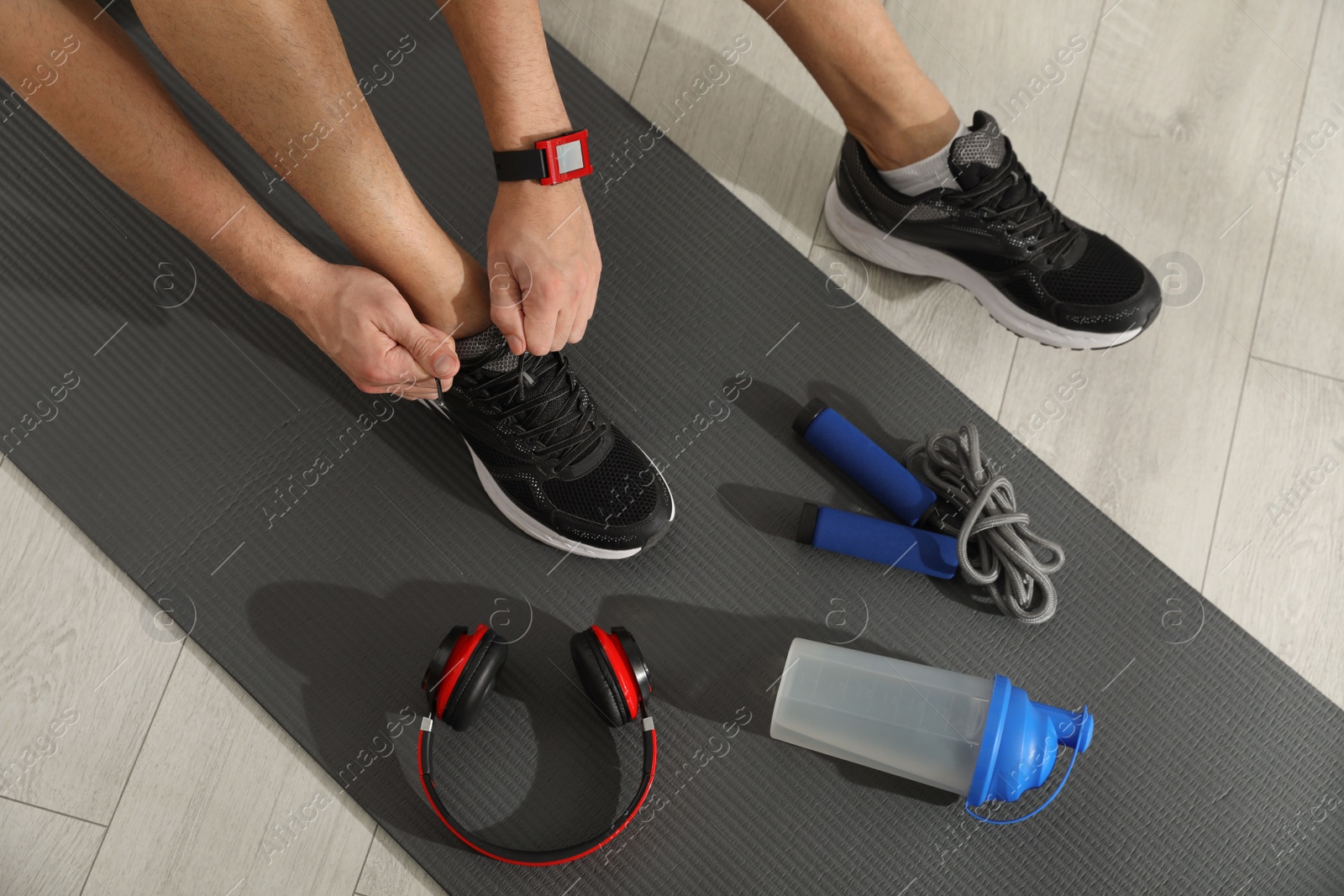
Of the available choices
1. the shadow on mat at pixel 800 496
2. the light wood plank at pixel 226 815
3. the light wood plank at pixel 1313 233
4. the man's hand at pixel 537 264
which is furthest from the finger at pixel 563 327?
the light wood plank at pixel 1313 233

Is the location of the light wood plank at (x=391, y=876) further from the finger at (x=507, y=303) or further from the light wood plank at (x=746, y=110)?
the light wood plank at (x=746, y=110)

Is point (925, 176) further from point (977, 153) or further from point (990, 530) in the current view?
point (990, 530)

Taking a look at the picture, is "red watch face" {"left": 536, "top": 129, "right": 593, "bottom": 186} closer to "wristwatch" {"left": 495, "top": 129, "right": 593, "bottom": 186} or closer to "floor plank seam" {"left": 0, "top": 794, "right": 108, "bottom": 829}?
"wristwatch" {"left": 495, "top": 129, "right": 593, "bottom": 186}

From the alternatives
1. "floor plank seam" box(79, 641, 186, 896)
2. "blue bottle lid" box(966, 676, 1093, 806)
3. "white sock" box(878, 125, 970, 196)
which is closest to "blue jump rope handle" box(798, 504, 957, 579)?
"blue bottle lid" box(966, 676, 1093, 806)

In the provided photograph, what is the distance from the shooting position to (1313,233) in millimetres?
1084

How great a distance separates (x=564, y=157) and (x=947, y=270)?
0.46m

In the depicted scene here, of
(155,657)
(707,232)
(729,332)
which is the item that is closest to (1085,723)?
(729,332)

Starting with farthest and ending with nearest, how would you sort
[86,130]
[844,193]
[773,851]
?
1. [844,193]
2. [773,851]
3. [86,130]

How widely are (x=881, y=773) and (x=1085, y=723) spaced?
0.20 m

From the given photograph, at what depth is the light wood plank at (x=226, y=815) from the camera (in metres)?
0.89

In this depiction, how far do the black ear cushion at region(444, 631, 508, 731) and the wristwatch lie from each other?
0.43 m

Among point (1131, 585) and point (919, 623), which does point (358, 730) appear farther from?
point (1131, 585)

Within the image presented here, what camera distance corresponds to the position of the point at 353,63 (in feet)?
3.44

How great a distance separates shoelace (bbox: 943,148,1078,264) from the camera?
2.99ft
